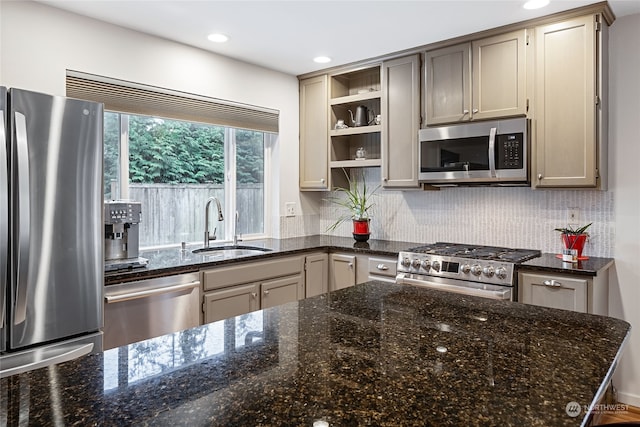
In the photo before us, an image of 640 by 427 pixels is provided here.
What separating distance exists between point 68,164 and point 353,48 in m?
2.30

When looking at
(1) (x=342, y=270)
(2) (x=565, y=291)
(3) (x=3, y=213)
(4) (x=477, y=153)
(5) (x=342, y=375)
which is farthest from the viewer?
(1) (x=342, y=270)

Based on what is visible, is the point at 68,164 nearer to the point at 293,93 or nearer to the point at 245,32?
the point at 245,32

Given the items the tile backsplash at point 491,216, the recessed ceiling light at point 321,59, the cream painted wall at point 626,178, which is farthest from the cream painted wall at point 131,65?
the cream painted wall at point 626,178

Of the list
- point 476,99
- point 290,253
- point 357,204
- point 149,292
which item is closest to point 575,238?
point 476,99

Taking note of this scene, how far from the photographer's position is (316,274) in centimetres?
371

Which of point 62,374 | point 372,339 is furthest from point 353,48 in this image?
point 62,374

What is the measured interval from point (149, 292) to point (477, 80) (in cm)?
261

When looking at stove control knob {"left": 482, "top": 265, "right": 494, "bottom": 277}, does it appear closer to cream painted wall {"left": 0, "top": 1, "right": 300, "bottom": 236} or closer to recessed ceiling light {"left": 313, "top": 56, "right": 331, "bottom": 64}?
cream painted wall {"left": 0, "top": 1, "right": 300, "bottom": 236}

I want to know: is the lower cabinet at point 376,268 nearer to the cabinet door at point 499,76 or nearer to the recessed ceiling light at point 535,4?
the cabinet door at point 499,76

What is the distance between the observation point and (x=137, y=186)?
10.7 ft

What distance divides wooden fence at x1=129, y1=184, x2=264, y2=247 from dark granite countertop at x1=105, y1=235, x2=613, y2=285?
13 centimetres

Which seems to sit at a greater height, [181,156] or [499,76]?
[499,76]

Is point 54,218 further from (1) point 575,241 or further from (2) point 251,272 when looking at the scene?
(1) point 575,241

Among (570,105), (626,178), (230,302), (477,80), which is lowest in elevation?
(230,302)
